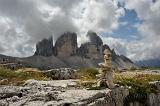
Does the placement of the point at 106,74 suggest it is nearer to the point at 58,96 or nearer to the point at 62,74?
the point at 58,96

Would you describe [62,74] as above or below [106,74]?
above

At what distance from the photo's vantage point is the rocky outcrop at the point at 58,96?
35156 millimetres

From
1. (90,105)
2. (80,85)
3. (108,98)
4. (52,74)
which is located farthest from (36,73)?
(90,105)

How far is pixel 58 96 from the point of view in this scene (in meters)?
36.4

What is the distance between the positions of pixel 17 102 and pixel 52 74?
2317cm

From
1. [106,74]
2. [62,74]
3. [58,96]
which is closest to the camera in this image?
[58,96]

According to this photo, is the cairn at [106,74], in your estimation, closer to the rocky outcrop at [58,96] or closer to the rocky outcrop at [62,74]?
the rocky outcrop at [58,96]

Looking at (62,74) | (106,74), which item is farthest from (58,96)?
(62,74)

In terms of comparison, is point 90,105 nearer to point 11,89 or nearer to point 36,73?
point 11,89

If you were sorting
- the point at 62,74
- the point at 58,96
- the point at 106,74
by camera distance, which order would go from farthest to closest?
the point at 62,74 → the point at 106,74 → the point at 58,96

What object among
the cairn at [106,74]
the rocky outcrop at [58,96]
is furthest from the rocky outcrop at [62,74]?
the cairn at [106,74]

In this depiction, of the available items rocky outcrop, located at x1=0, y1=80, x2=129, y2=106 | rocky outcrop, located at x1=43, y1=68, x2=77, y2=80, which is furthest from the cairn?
rocky outcrop, located at x1=43, y1=68, x2=77, y2=80

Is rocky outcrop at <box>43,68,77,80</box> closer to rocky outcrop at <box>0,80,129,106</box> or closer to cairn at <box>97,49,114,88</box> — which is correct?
rocky outcrop at <box>0,80,129,106</box>

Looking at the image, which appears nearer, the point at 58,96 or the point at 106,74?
the point at 58,96
